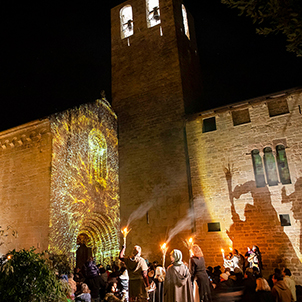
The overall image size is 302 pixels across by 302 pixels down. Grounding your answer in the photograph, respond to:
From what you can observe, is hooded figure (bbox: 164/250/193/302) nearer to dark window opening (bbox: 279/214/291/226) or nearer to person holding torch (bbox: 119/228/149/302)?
person holding torch (bbox: 119/228/149/302)

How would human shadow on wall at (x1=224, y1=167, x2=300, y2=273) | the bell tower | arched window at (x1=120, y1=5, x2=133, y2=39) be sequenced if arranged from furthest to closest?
arched window at (x1=120, y1=5, x2=133, y2=39), the bell tower, human shadow on wall at (x1=224, y1=167, x2=300, y2=273)

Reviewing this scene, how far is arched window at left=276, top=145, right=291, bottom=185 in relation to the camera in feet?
39.8

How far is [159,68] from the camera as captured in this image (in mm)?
17094

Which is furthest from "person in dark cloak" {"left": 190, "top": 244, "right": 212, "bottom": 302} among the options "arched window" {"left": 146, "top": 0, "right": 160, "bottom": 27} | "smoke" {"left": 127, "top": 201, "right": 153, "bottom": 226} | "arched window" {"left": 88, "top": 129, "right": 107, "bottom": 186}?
"arched window" {"left": 146, "top": 0, "right": 160, "bottom": 27}

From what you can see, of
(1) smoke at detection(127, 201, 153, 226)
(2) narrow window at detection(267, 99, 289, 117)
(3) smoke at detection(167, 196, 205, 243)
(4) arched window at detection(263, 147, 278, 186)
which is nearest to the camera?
(4) arched window at detection(263, 147, 278, 186)

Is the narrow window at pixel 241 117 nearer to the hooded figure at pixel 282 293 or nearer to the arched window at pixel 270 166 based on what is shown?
the arched window at pixel 270 166

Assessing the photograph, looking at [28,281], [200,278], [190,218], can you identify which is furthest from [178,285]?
[190,218]

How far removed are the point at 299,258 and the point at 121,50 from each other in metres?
14.8

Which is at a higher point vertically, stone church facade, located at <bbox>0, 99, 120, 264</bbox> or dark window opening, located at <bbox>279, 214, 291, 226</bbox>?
stone church facade, located at <bbox>0, 99, 120, 264</bbox>

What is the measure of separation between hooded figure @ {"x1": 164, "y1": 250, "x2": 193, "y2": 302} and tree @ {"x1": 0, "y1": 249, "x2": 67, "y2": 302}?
2.43 meters

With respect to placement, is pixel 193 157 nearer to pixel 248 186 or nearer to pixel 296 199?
pixel 248 186

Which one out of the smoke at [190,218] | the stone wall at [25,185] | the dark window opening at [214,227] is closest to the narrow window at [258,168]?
the dark window opening at [214,227]

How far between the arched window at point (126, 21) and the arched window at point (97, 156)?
25.2 ft

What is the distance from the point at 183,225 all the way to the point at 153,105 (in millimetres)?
6739
